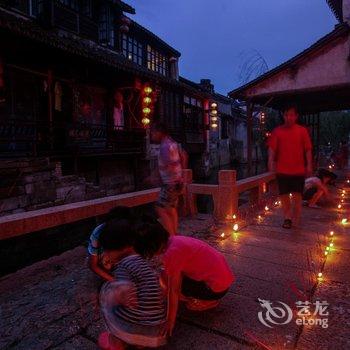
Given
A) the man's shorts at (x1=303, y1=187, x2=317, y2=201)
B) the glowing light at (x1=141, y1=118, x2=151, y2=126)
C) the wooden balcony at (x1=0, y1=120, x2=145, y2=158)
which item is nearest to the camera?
the man's shorts at (x1=303, y1=187, x2=317, y2=201)

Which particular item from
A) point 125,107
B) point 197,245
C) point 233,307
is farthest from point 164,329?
point 125,107

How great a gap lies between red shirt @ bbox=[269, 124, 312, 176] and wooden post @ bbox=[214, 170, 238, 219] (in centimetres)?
121

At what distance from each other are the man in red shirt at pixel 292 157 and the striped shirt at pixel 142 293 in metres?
4.51

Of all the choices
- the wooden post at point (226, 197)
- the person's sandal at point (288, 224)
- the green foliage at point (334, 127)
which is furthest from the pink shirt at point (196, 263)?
the green foliage at point (334, 127)

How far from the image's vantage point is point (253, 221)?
688cm

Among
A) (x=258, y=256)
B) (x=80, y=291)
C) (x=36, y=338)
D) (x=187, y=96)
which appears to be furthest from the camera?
(x=187, y=96)

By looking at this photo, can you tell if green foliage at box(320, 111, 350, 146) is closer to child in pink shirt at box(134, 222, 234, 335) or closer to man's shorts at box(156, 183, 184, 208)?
man's shorts at box(156, 183, 184, 208)

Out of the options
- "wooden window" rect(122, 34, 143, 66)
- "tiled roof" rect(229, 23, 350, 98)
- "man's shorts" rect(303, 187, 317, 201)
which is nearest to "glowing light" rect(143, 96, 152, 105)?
"wooden window" rect(122, 34, 143, 66)

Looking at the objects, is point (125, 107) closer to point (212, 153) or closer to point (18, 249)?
point (18, 249)

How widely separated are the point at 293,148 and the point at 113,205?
344 cm

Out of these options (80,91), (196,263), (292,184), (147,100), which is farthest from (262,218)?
(147,100)

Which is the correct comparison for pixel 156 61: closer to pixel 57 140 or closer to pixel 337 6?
pixel 337 6

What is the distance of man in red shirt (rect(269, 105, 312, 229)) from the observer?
6.17m

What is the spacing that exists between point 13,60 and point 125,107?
6.66 meters
